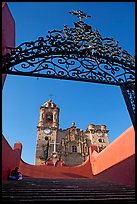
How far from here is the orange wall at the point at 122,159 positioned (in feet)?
20.5

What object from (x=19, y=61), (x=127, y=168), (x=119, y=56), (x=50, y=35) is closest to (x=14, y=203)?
(x=19, y=61)

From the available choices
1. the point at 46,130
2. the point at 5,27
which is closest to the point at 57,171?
the point at 5,27

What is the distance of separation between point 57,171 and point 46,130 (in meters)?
21.1

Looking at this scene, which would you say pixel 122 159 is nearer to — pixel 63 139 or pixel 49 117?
pixel 63 139

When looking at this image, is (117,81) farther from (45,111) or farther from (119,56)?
(45,111)

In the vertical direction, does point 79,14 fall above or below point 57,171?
above

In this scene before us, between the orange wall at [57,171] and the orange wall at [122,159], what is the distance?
2952 millimetres

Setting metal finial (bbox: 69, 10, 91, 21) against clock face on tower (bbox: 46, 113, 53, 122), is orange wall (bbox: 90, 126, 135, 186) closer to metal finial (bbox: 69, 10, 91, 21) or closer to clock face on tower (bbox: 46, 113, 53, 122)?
metal finial (bbox: 69, 10, 91, 21)

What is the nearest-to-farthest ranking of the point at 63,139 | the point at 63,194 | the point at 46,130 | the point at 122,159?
the point at 63,194 → the point at 122,159 → the point at 46,130 → the point at 63,139

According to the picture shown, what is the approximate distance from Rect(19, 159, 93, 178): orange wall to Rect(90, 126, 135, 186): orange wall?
2952 millimetres

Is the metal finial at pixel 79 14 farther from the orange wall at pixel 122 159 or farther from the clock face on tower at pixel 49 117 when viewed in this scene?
the clock face on tower at pixel 49 117

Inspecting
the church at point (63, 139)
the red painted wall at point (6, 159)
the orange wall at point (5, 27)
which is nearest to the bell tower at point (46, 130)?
the church at point (63, 139)

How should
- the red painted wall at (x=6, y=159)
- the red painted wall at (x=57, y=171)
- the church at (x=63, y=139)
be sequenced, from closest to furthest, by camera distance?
the red painted wall at (x=6, y=159)
the red painted wall at (x=57, y=171)
the church at (x=63, y=139)

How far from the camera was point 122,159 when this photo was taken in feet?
23.6
